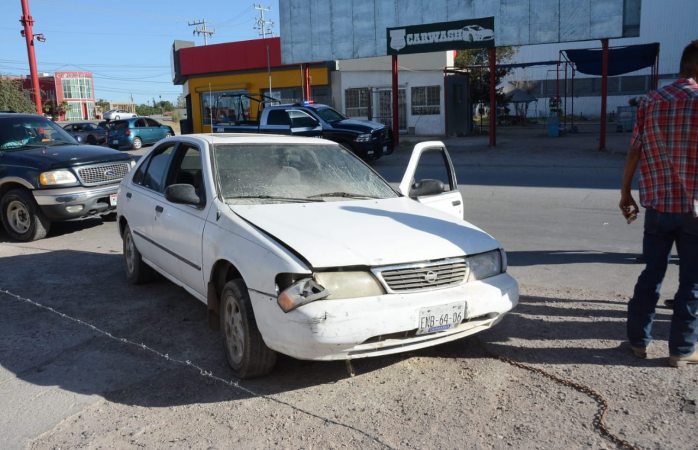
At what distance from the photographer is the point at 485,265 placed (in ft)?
14.0

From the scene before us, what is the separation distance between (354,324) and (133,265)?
3.55 m

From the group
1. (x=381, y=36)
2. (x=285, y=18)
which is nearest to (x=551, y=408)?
(x=381, y=36)

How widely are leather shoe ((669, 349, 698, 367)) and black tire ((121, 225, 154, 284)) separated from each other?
461cm

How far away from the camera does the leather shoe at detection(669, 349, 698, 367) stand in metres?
4.11

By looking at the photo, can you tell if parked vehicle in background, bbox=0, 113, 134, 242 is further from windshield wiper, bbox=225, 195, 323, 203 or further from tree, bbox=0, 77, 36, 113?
tree, bbox=0, 77, 36, 113

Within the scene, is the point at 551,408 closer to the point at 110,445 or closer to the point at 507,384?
the point at 507,384

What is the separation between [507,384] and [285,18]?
80.6 feet

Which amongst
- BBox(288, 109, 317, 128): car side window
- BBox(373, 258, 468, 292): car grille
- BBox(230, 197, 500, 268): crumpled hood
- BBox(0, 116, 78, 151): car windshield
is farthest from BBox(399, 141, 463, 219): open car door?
BBox(288, 109, 317, 128): car side window

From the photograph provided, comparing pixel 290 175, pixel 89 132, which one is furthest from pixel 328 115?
pixel 89 132

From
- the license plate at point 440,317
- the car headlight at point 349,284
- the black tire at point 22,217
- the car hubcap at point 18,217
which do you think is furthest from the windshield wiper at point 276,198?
the car hubcap at point 18,217

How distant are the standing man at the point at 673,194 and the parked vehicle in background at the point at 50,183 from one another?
24.2ft

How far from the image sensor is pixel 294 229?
4.11 metres

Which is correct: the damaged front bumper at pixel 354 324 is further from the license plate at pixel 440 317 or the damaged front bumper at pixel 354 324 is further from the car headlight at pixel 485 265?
the car headlight at pixel 485 265

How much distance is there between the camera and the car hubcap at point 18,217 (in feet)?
30.1
